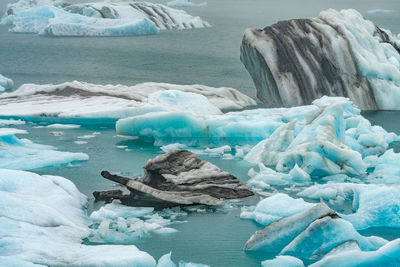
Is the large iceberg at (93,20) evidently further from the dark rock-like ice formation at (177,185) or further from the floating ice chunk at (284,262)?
the floating ice chunk at (284,262)

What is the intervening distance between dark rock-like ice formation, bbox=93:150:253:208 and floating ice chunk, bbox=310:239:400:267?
89.8 inches

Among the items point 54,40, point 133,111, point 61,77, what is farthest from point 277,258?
point 54,40

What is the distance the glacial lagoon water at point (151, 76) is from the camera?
22.5 feet

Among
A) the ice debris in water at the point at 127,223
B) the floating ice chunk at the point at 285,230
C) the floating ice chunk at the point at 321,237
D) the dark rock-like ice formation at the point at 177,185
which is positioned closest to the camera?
the floating ice chunk at the point at 321,237

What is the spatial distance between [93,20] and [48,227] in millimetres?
29621

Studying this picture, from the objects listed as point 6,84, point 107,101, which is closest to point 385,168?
point 107,101

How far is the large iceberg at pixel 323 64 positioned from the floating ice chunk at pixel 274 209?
7.21 meters

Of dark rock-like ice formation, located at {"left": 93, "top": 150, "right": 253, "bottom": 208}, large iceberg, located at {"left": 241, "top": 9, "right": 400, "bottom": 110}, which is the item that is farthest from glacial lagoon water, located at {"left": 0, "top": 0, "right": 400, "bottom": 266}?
Answer: large iceberg, located at {"left": 241, "top": 9, "right": 400, "bottom": 110}

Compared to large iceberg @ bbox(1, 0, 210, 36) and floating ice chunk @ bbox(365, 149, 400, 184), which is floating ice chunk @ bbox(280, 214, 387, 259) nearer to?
floating ice chunk @ bbox(365, 149, 400, 184)

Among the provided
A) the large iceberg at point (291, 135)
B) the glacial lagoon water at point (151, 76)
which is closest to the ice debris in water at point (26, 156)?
the glacial lagoon water at point (151, 76)

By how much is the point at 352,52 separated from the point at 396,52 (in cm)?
184

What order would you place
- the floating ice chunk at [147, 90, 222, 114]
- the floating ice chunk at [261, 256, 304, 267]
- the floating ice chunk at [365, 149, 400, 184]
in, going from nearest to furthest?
the floating ice chunk at [261, 256, 304, 267]
the floating ice chunk at [365, 149, 400, 184]
the floating ice chunk at [147, 90, 222, 114]

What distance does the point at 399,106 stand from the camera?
14.8 meters

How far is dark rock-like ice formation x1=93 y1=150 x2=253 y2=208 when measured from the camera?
7.86m
